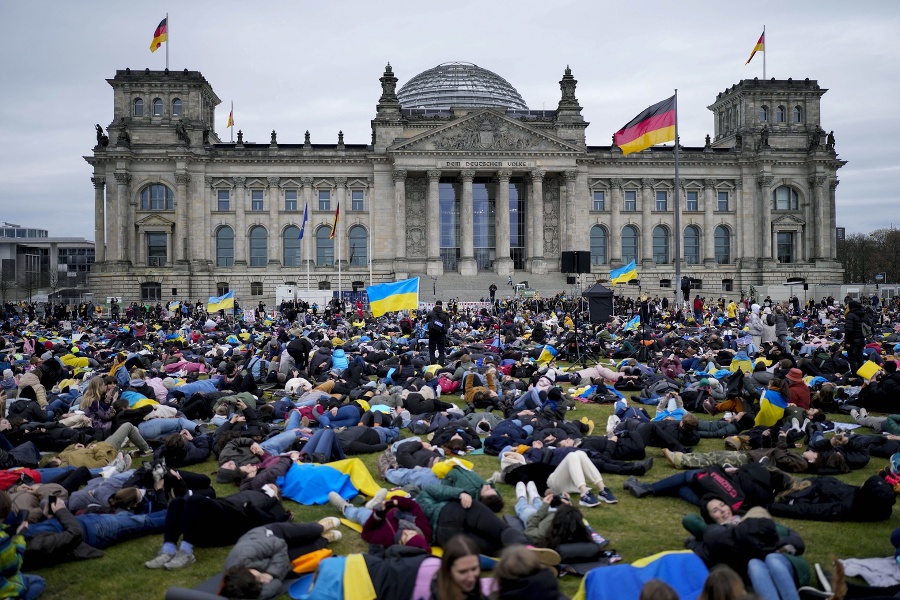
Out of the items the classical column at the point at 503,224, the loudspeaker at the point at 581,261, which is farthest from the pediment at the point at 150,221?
the loudspeaker at the point at 581,261

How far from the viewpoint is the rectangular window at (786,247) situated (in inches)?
2965

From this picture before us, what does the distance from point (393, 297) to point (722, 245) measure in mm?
58136

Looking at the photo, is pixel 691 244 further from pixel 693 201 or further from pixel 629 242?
pixel 629 242

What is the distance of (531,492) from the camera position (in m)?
10.2

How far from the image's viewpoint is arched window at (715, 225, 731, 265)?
74750mm

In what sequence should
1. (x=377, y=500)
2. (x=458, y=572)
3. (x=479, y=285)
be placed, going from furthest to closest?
(x=479, y=285) → (x=377, y=500) → (x=458, y=572)

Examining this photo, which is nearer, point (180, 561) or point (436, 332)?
point (180, 561)

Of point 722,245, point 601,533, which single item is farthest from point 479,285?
point 601,533

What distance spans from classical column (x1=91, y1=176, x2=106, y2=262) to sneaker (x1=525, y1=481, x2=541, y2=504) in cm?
6765

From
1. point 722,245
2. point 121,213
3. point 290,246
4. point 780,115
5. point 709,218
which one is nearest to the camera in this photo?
point 121,213

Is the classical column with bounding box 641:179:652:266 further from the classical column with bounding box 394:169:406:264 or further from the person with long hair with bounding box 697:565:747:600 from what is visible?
the person with long hair with bounding box 697:565:747:600

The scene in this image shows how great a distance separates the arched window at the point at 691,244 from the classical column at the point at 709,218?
743mm

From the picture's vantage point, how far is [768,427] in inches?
535

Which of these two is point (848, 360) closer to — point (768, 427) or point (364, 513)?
point (768, 427)
